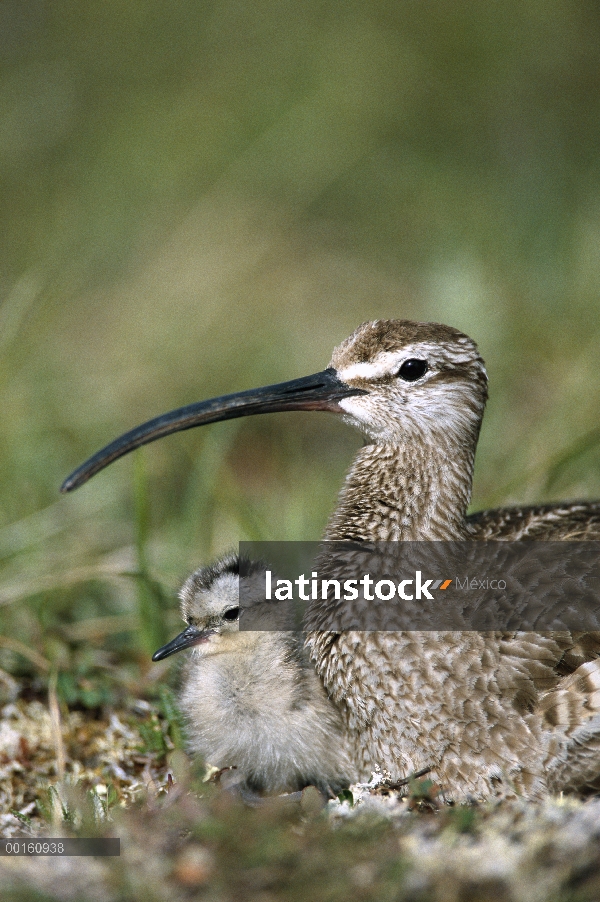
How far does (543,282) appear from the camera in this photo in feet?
27.4

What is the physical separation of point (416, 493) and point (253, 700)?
98 centimetres

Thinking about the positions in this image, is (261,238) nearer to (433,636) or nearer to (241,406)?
(241,406)

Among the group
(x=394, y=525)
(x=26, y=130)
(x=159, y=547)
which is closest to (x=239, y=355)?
(x=26, y=130)

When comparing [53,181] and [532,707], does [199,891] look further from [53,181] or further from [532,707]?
[53,181]

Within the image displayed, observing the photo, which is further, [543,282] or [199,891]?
[543,282]

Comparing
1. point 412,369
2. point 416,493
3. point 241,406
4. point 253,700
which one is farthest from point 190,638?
point 412,369

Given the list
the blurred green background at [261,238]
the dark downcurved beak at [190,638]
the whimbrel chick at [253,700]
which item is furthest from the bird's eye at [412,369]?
the blurred green background at [261,238]

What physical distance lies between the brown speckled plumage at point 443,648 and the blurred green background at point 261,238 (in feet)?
3.70

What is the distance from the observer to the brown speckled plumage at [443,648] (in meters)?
3.73

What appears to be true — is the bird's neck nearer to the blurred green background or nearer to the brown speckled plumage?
the brown speckled plumage

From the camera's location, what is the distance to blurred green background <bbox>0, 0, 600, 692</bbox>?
6297 millimetres

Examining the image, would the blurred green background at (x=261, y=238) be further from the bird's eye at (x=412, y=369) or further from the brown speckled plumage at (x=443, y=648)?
the bird's eye at (x=412, y=369)

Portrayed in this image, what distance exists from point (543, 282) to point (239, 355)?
2.24 metres

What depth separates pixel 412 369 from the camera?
4.31 meters
